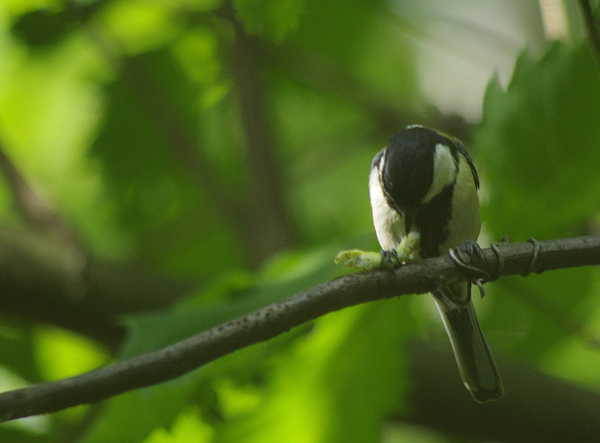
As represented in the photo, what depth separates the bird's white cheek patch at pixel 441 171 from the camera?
637 millimetres

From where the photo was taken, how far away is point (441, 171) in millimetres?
648

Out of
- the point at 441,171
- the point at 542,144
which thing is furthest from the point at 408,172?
the point at 542,144

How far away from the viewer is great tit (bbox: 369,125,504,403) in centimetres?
62

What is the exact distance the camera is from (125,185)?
4.05 ft

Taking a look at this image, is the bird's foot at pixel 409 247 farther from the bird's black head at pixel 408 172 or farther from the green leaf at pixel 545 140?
Answer: the green leaf at pixel 545 140

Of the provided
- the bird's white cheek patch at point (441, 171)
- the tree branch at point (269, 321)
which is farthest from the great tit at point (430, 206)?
the tree branch at point (269, 321)

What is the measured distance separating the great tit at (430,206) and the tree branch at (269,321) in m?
0.12

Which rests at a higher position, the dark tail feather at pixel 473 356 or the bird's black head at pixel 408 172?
the bird's black head at pixel 408 172

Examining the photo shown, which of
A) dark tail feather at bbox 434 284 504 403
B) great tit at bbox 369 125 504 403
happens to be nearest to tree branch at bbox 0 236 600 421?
great tit at bbox 369 125 504 403

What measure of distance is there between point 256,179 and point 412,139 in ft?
2.06

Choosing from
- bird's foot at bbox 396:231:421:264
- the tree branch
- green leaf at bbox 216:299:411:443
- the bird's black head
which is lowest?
the tree branch

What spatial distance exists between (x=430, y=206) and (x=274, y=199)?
0.61m

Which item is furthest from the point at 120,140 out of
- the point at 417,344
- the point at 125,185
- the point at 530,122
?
the point at 530,122

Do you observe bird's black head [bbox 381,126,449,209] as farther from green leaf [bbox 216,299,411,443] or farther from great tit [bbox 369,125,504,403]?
green leaf [bbox 216,299,411,443]
